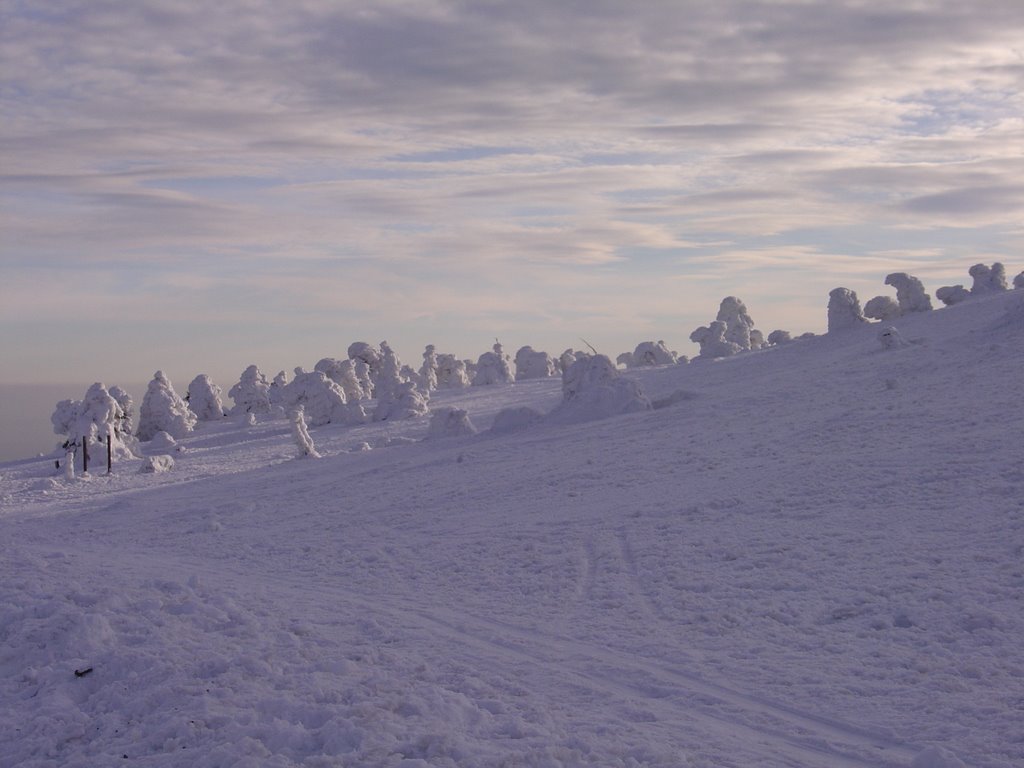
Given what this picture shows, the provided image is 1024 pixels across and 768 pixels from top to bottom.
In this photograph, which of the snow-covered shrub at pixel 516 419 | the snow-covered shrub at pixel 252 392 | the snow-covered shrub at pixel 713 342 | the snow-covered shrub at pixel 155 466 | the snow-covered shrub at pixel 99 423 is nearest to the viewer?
the snow-covered shrub at pixel 516 419

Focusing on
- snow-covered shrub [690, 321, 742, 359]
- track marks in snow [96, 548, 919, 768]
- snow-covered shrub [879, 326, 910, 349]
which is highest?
snow-covered shrub [690, 321, 742, 359]

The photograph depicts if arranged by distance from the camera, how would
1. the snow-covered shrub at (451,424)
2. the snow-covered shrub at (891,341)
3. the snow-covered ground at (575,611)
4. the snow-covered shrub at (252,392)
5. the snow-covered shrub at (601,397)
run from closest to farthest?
the snow-covered ground at (575,611) < the snow-covered shrub at (601,397) < the snow-covered shrub at (451,424) < the snow-covered shrub at (891,341) < the snow-covered shrub at (252,392)

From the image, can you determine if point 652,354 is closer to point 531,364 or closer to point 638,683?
point 531,364

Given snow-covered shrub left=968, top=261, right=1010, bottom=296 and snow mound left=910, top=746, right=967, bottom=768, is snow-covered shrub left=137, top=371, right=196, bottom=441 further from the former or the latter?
snow mound left=910, top=746, right=967, bottom=768

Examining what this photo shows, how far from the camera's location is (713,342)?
6128 cm

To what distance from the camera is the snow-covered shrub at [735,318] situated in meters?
70.5

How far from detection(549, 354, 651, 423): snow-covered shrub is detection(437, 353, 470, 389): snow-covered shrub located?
43.5 metres

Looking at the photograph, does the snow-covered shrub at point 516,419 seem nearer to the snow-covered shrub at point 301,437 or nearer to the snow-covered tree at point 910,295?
the snow-covered shrub at point 301,437

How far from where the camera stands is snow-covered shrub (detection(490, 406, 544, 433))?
30188 mm

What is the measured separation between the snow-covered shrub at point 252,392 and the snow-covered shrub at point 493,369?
16.9 meters

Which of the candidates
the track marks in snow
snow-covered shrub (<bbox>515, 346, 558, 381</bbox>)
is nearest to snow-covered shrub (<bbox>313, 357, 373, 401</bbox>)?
snow-covered shrub (<bbox>515, 346, 558, 381</bbox>)

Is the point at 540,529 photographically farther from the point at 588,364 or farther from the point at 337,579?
the point at 588,364

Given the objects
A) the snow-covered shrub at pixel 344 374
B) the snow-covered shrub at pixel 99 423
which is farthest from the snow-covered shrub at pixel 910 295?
the snow-covered shrub at pixel 99 423

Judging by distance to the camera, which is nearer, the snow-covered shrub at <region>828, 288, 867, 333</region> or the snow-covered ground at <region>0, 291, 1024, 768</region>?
the snow-covered ground at <region>0, 291, 1024, 768</region>
